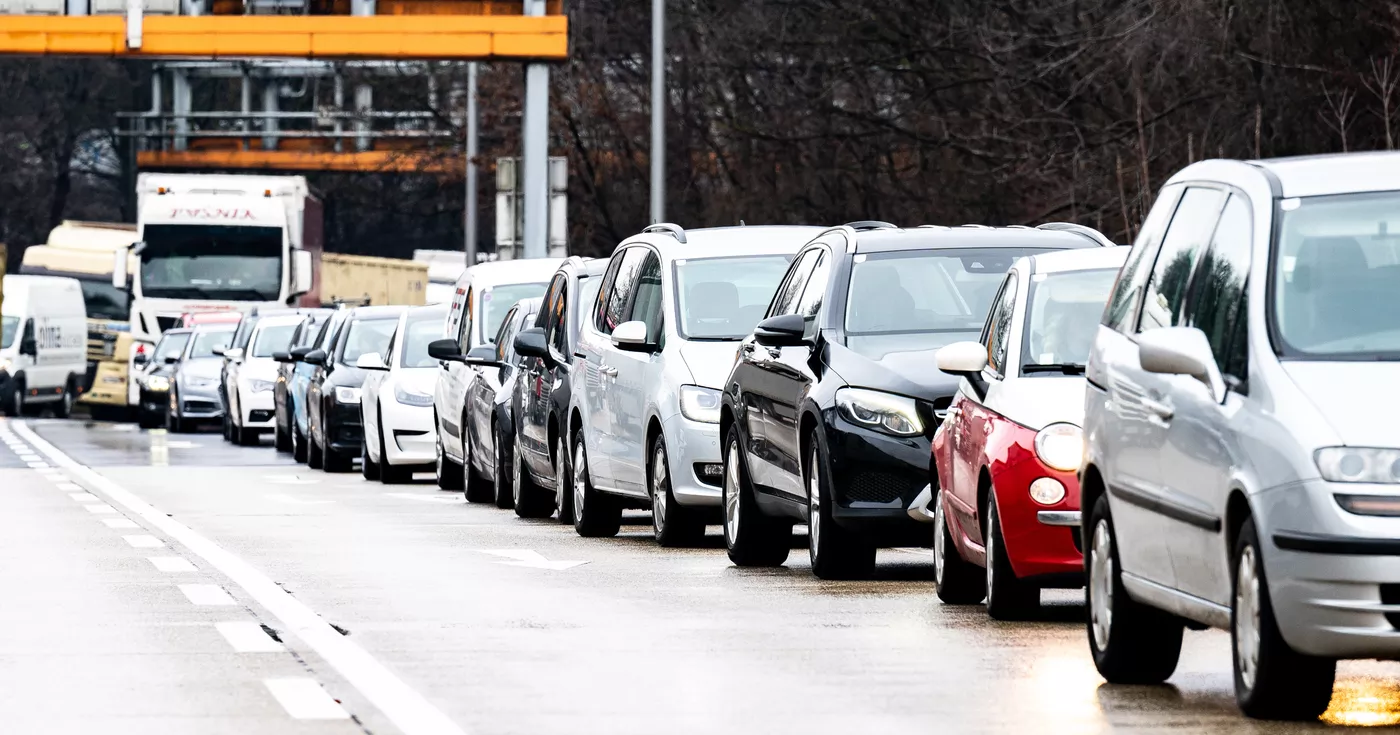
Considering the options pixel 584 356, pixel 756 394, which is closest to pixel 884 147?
pixel 584 356

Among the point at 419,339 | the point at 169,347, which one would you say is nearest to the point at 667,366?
the point at 419,339

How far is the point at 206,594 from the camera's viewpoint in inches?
528

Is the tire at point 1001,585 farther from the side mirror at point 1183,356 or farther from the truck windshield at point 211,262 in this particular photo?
the truck windshield at point 211,262

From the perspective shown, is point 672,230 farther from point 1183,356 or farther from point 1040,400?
point 1183,356

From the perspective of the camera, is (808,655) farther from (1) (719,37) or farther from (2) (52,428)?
(2) (52,428)

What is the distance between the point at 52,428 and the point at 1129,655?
3936 centimetres

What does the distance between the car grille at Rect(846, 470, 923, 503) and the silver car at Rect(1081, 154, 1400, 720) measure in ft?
11.8

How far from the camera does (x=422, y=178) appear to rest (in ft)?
270

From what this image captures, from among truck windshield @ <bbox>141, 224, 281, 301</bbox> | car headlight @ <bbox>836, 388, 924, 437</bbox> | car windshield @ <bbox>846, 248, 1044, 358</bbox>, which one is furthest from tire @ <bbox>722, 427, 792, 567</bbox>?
truck windshield @ <bbox>141, 224, 281, 301</bbox>

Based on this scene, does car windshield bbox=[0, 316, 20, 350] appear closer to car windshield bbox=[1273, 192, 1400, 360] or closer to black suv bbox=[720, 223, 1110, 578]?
black suv bbox=[720, 223, 1110, 578]

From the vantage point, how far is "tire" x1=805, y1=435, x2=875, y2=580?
13867mm

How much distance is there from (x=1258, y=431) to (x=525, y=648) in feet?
11.4

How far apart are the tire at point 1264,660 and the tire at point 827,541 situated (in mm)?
5246

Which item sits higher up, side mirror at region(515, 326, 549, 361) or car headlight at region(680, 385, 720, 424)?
side mirror at region(515, 326, 549, 361)
